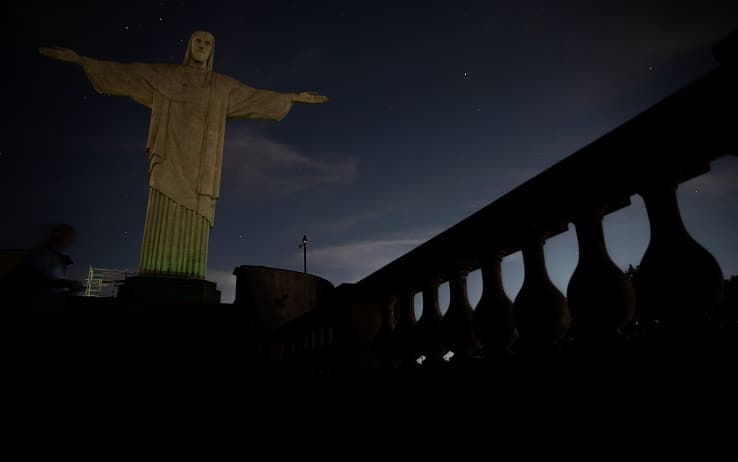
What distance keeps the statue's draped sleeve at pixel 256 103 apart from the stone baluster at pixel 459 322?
9336 mm

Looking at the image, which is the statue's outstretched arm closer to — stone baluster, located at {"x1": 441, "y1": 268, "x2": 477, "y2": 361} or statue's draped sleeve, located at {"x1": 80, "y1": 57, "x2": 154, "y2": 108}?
statue's draped sleeve, located at {"x1": 80, "y1": 57, "x2": 154, "y2": 108}

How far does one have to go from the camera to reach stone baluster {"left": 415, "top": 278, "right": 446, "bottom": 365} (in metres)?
2.29

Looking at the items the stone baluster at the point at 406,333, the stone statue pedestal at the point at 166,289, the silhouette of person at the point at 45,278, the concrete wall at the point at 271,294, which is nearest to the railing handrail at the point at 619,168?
the stone baluster at the point at 406,333

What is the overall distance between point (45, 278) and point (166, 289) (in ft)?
11.7

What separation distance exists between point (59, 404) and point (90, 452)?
3.88 feet

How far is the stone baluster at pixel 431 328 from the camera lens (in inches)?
90.4

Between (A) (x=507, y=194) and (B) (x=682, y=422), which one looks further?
(A) (x=507, y=194)

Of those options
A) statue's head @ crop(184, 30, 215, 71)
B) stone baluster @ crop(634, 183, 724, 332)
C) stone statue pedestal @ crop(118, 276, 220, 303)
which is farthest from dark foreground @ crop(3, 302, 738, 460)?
statue's head @ crop(184, 30, 215, 71)

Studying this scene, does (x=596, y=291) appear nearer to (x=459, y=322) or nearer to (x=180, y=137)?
(x=459, y=322)

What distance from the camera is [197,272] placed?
362 inches

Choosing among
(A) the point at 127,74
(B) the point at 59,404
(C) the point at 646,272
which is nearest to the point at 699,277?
(C) the point at 646,272

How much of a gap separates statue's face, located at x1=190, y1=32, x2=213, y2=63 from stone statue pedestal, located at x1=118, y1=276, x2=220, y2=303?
508cm

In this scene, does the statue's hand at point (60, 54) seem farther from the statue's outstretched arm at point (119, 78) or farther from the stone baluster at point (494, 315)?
the stone baluster at point (494, 315)

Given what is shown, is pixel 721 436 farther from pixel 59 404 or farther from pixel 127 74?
pixel 127 74
